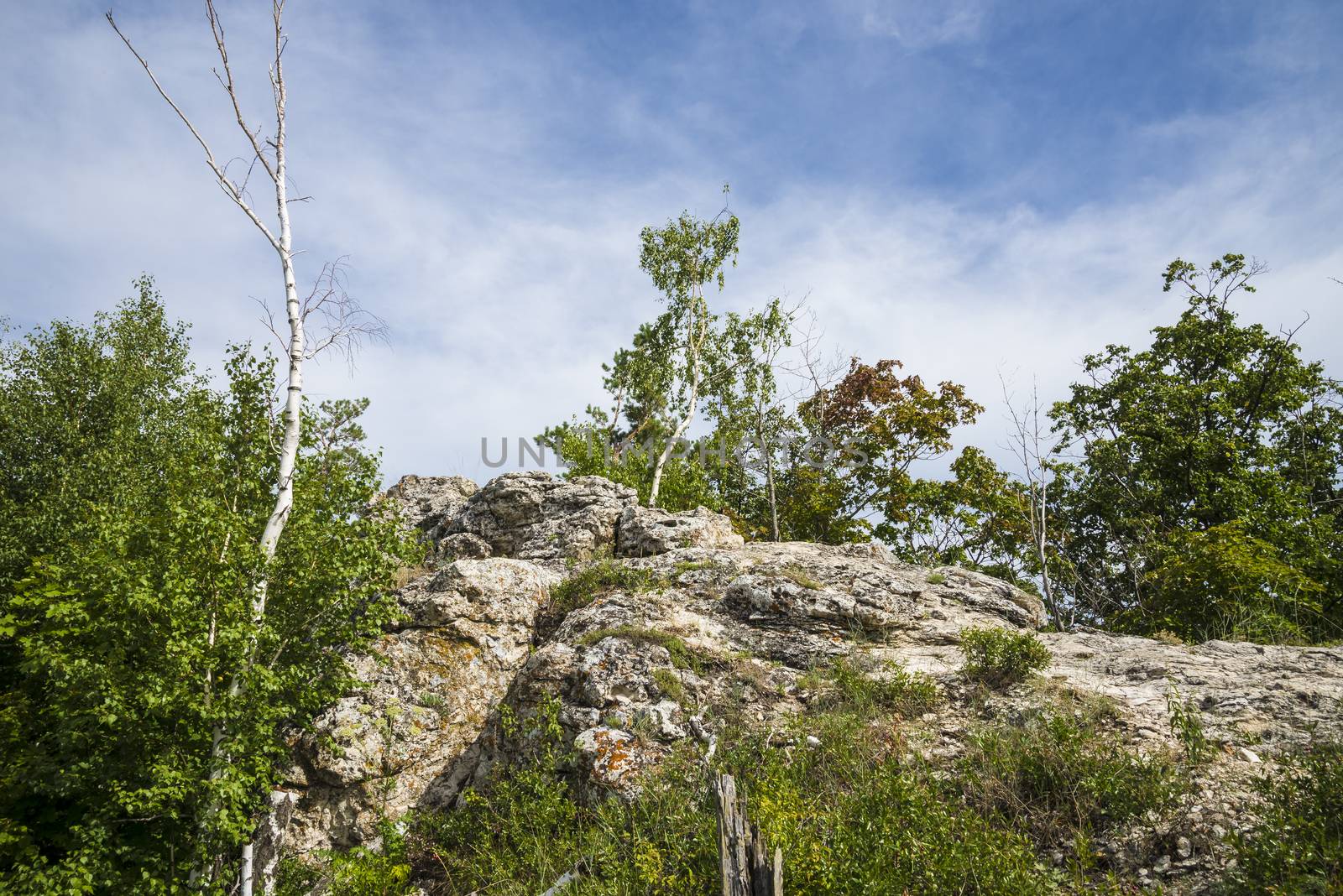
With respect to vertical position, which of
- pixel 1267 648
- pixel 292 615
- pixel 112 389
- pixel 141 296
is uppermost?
pixel 141 296

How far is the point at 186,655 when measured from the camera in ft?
26.5

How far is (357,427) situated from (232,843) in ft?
46.0

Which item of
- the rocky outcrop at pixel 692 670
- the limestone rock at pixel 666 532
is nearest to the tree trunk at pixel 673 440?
the limestone rock at pixel 666 532

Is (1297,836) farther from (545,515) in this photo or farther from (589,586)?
(545,515)

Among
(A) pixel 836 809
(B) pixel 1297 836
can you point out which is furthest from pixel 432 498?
(B) pixel 1297 836

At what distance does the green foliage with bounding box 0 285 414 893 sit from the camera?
26.2 feet

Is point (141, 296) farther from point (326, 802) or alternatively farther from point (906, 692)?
point (906, 692)

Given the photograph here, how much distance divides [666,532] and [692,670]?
4.95 metres

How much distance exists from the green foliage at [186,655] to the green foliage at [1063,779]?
7.87m

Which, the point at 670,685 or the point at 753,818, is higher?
the point at 670,685

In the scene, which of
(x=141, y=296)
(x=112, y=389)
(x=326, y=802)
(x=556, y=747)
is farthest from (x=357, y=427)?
(x=556, y=747)

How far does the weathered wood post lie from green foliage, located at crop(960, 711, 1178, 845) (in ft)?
8.59

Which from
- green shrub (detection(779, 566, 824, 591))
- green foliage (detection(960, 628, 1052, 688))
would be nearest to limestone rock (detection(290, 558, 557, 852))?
green shrub (detection(779, 566, 824, 591))

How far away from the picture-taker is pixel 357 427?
20.9 metres
